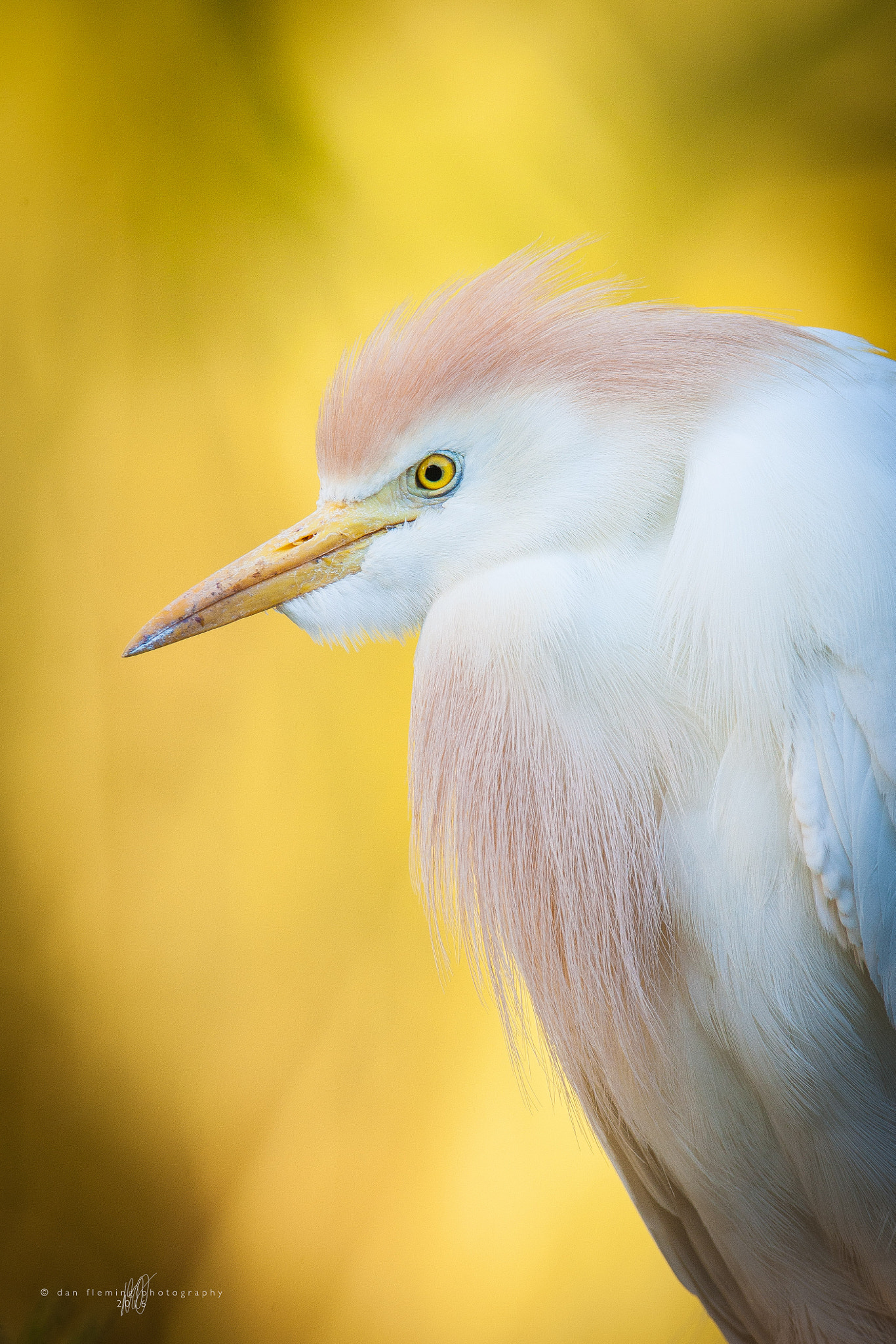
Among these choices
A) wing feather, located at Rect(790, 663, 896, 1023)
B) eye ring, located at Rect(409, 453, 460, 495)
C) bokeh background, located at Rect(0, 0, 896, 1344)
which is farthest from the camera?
bokeh background, located at Rect(0, 0, 896, 1344)

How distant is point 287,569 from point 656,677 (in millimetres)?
269

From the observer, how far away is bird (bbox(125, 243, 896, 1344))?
48cm

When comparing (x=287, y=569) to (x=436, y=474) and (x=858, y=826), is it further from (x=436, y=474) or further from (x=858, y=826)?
(x=858, y=826)

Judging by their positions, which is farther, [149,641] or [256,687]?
[256,687]

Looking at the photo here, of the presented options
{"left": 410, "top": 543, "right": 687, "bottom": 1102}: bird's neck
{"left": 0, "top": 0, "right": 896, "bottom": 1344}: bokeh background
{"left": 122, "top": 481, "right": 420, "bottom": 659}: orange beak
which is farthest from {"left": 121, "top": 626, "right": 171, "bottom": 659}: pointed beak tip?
{"left": 0, "top": 0, "right": 896, "bottom": 1344}: bokeh background

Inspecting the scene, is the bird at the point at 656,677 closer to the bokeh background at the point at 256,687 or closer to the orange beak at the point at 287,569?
the orange beak at the point at 287,569

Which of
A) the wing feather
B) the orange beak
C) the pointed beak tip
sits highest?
the orange beak

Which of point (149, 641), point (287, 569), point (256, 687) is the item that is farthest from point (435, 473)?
point (256, 687)

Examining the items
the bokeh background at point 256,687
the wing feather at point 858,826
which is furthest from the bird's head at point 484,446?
the bokeh background at point 256,687

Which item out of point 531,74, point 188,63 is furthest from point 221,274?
point 531,74

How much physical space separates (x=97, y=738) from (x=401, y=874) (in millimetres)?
359

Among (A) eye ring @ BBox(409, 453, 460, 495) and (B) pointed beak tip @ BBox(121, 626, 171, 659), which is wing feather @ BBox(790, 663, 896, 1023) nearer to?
(A) eye ring @ BBox(409, 453, 460, 495)

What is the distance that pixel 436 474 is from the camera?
576 mm

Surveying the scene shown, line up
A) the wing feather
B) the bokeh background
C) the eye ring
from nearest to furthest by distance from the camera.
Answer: the wing feather < the eye ring < the bokeh background
